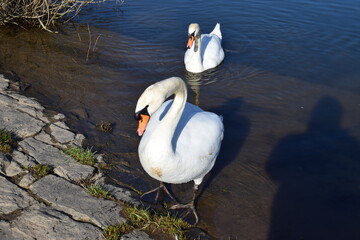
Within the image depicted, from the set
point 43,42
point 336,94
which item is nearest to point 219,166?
point 336,94

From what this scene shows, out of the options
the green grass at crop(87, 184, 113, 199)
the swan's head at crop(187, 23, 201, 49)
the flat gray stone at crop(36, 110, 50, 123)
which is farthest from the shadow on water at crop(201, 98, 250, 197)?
the flat gray stone at crop(36, 110, 50, 123)

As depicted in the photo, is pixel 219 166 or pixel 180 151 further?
pixel 219 166

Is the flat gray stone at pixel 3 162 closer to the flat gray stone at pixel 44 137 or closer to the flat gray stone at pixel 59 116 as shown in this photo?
the flat gray stone at pixel 44 137

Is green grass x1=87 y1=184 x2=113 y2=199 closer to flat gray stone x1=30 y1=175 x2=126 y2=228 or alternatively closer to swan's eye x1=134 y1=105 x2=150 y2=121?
flat gray stone x1=30 y1=175 x2=126 y2=228

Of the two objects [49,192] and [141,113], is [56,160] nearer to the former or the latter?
[49,192]

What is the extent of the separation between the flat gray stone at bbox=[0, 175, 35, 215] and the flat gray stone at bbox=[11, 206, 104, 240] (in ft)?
0.40

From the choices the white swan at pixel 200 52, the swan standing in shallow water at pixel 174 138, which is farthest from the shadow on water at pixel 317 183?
the white swan at pixel 200 52

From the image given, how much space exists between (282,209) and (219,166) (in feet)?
3.31

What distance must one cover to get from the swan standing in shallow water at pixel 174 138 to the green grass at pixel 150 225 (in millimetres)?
369

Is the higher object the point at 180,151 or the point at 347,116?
the point at 180,151

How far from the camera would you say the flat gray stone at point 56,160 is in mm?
4602

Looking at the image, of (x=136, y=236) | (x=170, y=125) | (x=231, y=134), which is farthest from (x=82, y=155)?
(x=231, y=134)

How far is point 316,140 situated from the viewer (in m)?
6.06

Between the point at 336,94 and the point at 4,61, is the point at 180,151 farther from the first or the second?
the point at 4,61
